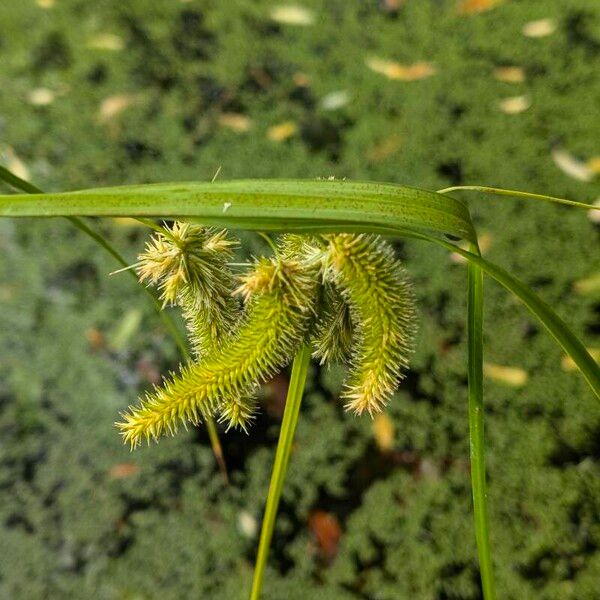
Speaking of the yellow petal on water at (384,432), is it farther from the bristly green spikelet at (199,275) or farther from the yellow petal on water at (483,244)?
the bristly green spikelet at (199,275)

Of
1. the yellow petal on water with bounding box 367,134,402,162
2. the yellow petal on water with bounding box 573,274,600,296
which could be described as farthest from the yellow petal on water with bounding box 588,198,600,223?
the yellow petal on water with bounding box 367,134,402,162

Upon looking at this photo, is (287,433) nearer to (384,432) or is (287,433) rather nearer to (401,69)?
(384,432)

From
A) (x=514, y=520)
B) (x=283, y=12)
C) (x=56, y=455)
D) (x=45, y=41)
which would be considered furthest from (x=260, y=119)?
(x=514, y=520)

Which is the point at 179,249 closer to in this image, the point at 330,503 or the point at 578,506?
the point at 330,503

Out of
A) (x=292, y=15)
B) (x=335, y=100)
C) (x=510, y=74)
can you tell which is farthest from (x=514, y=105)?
(x=292, y=15)

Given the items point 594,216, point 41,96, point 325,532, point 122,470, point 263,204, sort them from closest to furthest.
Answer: point 263,204 < point 325,532 < point 122,470 < point 594,216 < point 41,96

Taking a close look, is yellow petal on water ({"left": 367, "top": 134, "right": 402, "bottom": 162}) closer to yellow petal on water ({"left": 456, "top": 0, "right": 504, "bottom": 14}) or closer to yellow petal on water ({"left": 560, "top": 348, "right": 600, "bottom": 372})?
yellow petal on water ({"left": 456, "top": 0, "right": 504, "bottom": 14})

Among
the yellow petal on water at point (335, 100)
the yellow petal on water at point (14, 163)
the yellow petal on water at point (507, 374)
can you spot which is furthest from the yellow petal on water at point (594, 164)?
the yellow petal on water at point (14, 163)
